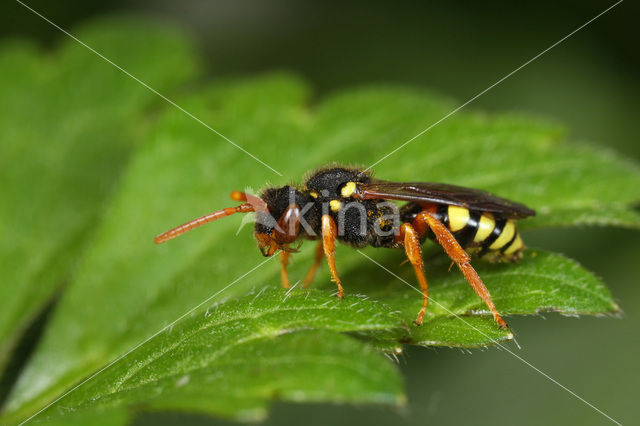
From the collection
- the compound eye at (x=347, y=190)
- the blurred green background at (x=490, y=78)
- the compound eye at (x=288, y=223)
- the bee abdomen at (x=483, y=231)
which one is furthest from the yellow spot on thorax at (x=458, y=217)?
the blurred green background at (x=490, y=78)

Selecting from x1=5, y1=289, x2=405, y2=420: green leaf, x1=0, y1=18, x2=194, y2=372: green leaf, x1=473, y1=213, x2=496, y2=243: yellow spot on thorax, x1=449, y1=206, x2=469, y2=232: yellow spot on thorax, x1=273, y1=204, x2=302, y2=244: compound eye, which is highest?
x1=0, y1=18, x2=194, y2=372: green leaf

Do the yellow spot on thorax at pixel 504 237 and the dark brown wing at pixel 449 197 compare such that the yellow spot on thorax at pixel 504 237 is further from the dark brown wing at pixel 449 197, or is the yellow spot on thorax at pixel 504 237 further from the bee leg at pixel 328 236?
the bee leg at pixel 328 236

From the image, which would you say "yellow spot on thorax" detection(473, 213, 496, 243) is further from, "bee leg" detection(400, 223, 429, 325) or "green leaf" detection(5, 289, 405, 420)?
"green leaf" detection(5, 289, 405, 420)

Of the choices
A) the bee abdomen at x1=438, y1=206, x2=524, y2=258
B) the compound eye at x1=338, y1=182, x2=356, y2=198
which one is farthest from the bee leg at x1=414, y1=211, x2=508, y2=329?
the compound eye at x1=338, y1=182, x2=356, y2=198

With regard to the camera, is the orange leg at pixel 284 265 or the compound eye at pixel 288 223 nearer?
the compound eye at pixel 288 223

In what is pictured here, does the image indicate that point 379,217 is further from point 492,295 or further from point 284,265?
point 492,295

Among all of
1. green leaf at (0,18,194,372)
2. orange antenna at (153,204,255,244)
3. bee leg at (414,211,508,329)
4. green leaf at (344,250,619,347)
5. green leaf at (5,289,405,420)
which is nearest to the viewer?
green leaf at (5,289,405,420)

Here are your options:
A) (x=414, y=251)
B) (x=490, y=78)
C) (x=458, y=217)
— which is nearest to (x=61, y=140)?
(x=414, y=251)

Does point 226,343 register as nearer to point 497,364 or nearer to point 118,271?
point 118,271
